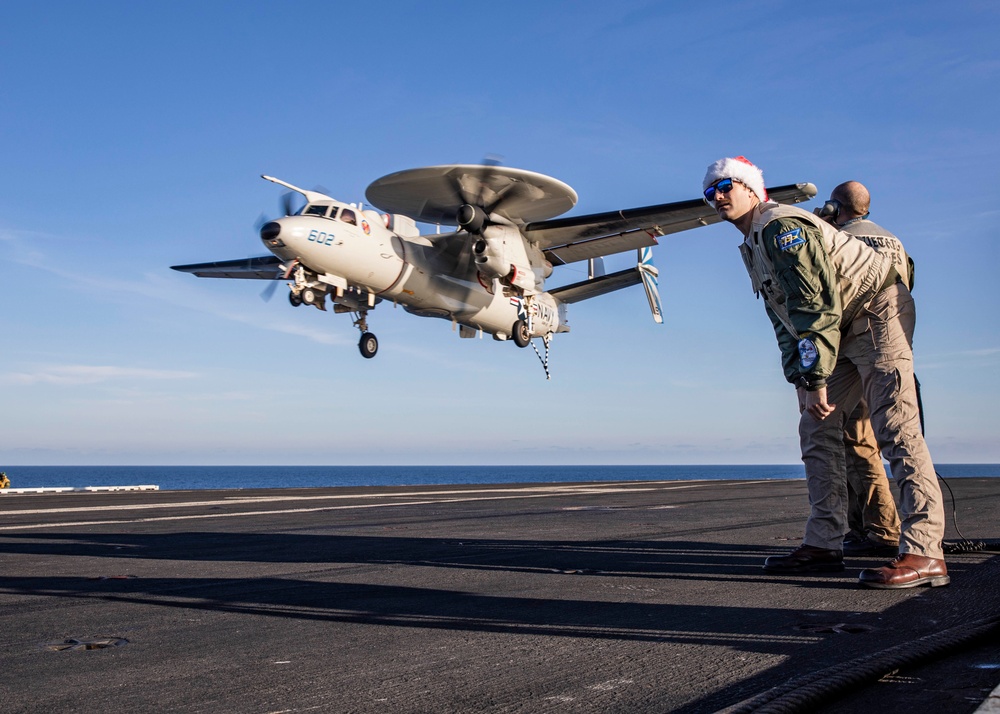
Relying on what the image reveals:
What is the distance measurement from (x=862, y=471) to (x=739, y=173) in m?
2.69

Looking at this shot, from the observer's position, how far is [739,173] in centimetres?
525

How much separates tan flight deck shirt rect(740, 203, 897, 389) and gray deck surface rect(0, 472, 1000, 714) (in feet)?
4.21

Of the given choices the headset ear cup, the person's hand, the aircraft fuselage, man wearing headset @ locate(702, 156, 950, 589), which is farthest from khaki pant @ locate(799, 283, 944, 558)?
the aircraft fuselage

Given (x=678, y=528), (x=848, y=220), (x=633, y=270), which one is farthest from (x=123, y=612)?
(x=633, y=270)

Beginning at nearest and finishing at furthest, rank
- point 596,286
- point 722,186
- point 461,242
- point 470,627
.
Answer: point 470,627 < point 722,186 < point 461,242 < point 596,286

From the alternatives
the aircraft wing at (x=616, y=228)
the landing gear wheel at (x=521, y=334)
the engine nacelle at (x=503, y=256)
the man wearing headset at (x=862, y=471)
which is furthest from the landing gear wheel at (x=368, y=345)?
the man wearing headset at (x=862, y=471)

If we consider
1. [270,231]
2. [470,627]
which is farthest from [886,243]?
[270,231]

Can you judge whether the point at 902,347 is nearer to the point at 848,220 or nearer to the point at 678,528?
the point at 848,220

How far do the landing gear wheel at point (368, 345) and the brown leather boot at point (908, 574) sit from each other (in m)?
24.2

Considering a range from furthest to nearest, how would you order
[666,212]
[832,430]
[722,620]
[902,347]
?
[666,212], [832,430], [902,347], [722,620]

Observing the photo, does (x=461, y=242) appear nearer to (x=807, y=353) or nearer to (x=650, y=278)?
(x=650, y=278)

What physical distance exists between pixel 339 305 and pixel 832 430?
71.5ft

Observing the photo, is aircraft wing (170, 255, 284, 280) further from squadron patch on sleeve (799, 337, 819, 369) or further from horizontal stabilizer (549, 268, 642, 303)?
squadron patch on sleeve (799, 337, 819, 369)

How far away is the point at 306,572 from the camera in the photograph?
17.4 ft
